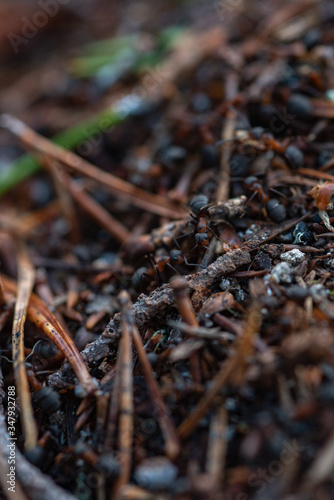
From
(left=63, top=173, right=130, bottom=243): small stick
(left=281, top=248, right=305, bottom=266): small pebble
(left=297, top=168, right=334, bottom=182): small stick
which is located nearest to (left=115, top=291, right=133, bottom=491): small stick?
(left=281, top=248, right=305, bottom=266): small pebble

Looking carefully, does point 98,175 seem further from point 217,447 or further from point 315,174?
point 217,447

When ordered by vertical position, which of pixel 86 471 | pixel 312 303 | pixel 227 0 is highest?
pixel 227 0

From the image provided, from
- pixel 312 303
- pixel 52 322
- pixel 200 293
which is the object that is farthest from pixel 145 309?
pixel 312 303

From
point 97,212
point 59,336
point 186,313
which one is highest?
point 186,313

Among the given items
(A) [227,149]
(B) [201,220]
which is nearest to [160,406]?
(B) [201,220]

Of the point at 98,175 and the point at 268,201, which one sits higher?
the point at 98,175

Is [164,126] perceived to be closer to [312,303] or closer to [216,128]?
[216,128]
